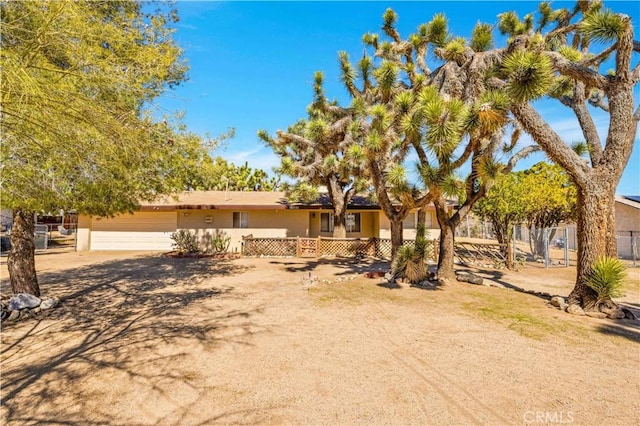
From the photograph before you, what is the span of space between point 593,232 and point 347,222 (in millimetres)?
13827

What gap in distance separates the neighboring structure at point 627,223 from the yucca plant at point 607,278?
1391 cm

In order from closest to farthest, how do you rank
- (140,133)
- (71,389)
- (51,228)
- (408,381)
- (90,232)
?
1. (71,389)
2. (408,381)
3. (140,133)
4. (90,232)
5. (51,228)

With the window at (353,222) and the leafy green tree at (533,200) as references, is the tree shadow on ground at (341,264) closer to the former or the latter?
the window at (353,222)

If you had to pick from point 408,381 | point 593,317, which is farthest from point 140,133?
point 593,317

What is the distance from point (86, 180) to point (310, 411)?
5006 mm

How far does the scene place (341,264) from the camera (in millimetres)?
14539

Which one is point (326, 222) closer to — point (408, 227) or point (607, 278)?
point (408, 227)

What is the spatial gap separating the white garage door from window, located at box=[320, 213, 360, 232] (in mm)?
9236

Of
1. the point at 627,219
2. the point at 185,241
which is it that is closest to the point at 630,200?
the point at 627,219

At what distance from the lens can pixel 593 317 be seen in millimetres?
6578

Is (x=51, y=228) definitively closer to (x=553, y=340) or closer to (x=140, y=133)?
(x=140, y=133)

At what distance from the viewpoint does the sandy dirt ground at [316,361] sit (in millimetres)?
3303

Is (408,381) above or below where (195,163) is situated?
below

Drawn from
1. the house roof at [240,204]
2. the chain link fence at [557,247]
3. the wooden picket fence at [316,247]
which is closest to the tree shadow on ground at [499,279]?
the chain link fence at [557,247]
